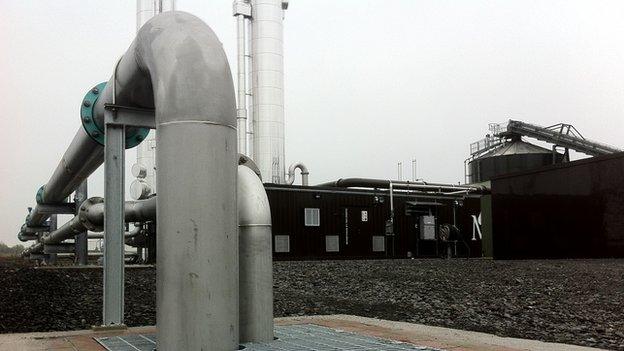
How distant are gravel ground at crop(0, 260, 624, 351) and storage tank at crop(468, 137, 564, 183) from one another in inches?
920

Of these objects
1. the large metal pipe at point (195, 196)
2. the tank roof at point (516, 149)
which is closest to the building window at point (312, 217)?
the tank roof at point (516, 149)

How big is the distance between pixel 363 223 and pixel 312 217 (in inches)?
117

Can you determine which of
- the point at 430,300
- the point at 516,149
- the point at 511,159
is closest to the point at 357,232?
the point at 511,159

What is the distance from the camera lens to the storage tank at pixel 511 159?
38.5 m

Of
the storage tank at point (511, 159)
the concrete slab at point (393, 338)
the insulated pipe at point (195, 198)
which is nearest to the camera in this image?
the insulated pipe at point (195, 198)

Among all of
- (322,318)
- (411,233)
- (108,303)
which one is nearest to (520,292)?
(322,318)

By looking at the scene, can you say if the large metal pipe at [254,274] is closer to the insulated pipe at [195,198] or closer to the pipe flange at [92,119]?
the insulated pipe at [195,198]

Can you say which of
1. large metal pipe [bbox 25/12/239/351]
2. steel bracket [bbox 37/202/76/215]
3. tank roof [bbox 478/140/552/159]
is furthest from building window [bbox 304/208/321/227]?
large metal pipe [bbox 25/12/239/351]

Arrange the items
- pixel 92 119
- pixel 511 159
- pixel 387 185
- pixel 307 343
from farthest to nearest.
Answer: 1. pixel 511 159
2. pixel 387 185
3. pixel 92 119
4. pixel 307 343

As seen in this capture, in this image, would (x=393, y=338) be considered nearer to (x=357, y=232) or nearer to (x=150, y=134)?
(x=150, y=134)

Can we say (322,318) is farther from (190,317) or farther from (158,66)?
(158,66)

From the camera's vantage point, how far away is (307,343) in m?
5.14

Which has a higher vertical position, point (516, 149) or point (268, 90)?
point (268, 90)

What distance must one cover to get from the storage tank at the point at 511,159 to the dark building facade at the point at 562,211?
15813 mm
